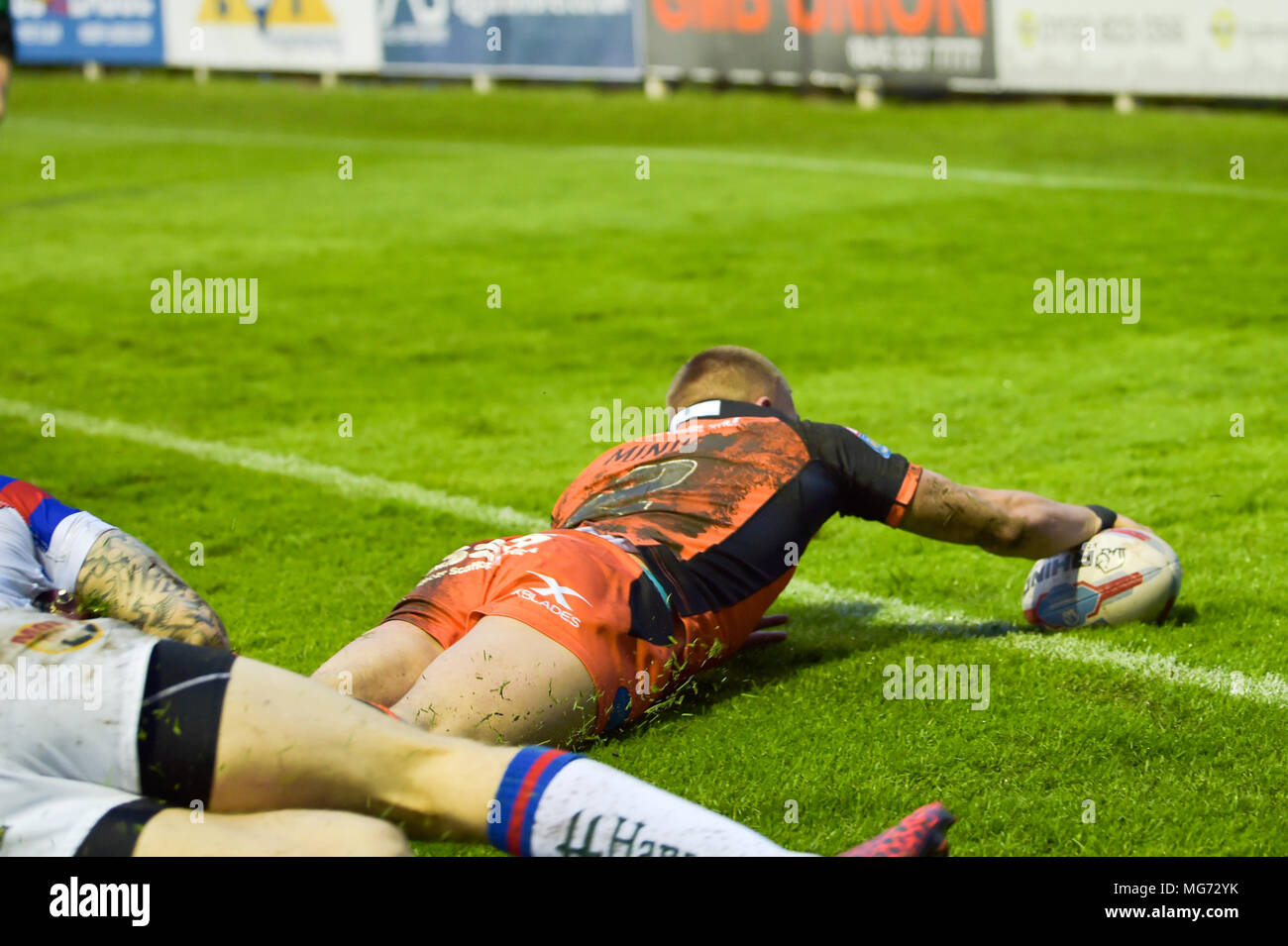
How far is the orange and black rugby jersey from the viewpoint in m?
4.08

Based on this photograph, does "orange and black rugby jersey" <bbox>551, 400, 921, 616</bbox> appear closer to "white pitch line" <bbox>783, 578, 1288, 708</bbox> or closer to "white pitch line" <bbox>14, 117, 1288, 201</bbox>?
"white pitch line" <bbox>783, 578, 1288, 708</bbox>

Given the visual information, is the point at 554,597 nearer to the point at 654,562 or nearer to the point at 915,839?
the point at 654,562

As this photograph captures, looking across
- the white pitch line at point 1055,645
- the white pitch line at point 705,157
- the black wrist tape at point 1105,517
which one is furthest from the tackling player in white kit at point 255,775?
the white pitch line at point 705,157

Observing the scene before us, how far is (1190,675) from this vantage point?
4281 millimetres

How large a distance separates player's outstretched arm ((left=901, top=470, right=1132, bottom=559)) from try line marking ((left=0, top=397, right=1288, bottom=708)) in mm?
319

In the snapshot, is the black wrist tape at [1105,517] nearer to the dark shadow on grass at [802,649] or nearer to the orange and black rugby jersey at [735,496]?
the dark shadow on grass at [802,649]

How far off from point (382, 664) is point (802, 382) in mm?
4672

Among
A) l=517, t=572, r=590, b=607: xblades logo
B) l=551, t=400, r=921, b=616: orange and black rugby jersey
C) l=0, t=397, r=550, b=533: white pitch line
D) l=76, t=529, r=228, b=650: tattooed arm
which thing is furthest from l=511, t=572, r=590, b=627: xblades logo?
l=0, t=397, r=550, b=533: white pitch line

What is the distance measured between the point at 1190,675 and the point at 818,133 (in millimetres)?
15660

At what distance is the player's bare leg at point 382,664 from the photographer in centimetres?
373

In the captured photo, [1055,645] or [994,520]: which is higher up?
[994,520]

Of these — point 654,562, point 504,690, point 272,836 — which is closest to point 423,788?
Result: point 272,836

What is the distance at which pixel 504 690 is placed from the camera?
3.52m

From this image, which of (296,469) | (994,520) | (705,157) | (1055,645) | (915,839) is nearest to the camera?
(915,839)
